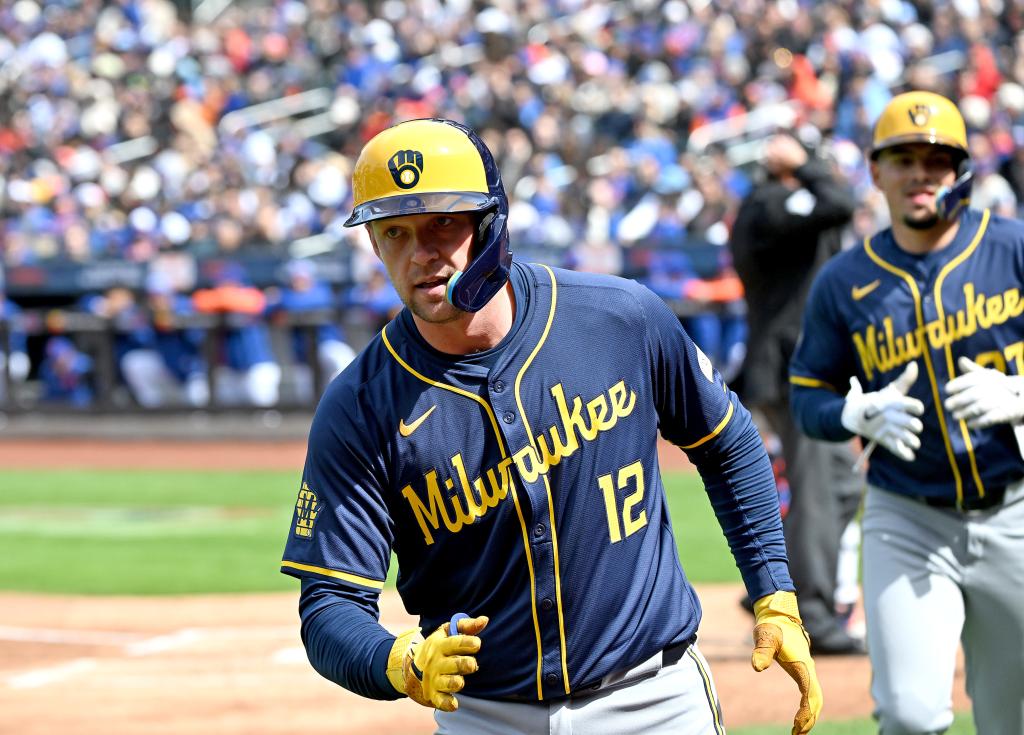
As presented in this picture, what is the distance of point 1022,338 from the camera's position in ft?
16.1

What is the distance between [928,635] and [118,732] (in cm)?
359

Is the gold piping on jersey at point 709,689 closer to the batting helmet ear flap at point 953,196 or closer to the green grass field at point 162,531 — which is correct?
the batting helmet ear flap at point 953,196

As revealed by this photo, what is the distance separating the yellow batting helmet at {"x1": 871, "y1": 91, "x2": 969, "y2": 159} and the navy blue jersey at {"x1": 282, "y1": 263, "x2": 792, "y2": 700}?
1963mm

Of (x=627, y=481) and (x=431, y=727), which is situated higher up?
(x=627, y=481)

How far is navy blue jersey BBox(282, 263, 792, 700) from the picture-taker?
10.8 ft

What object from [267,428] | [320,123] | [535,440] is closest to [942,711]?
[535,440]

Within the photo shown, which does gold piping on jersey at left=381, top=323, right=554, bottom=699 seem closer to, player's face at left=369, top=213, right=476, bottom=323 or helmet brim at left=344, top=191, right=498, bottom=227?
player's face at left=369, top=213, right=476, bottom=323

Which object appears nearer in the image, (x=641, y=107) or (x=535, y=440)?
(x=535, y=440)

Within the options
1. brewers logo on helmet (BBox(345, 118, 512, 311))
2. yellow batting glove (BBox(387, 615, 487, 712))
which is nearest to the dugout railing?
brewers logo on helmet (BBox(345, 118, 512, 311))

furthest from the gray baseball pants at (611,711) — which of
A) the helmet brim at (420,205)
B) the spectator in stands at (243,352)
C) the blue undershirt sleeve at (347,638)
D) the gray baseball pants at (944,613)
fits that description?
the spectator in stands at (243,352)

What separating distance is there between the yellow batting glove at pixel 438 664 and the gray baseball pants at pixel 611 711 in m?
0.41

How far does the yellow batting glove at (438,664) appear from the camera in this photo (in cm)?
284

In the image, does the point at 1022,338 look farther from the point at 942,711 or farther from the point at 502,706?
the point at 502,706

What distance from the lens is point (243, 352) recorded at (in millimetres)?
18125
